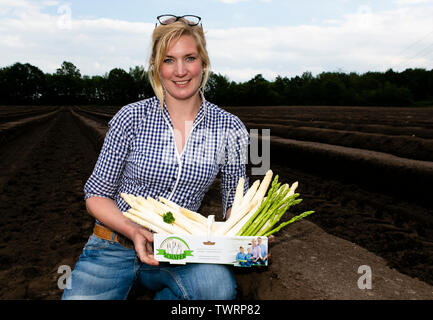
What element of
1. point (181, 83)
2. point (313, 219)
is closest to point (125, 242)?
point (181, 83)

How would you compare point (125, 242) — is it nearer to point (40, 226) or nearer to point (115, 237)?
point (115, 237)

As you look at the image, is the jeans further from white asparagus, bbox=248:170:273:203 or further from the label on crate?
white asparagus, bbox=248:170:273:203

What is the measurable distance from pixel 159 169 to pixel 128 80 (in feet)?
333

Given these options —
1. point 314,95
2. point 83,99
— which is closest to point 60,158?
point 314,95

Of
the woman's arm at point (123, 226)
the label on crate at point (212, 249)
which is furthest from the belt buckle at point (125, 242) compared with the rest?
the label on crate at point (212, 249)

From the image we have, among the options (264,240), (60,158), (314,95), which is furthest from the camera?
(314,95)

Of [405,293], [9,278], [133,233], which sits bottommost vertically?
[9,278]

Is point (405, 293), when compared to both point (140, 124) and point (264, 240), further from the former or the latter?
point (140, 124)

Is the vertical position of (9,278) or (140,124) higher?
(140,124)

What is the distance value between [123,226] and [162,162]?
17.1 inches

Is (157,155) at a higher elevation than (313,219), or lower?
higher

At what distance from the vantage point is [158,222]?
1.87 meters

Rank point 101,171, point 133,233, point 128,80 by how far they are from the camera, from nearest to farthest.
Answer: point 133,233 → point 101,171 → point 128,80

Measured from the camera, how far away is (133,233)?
183 centimetres
